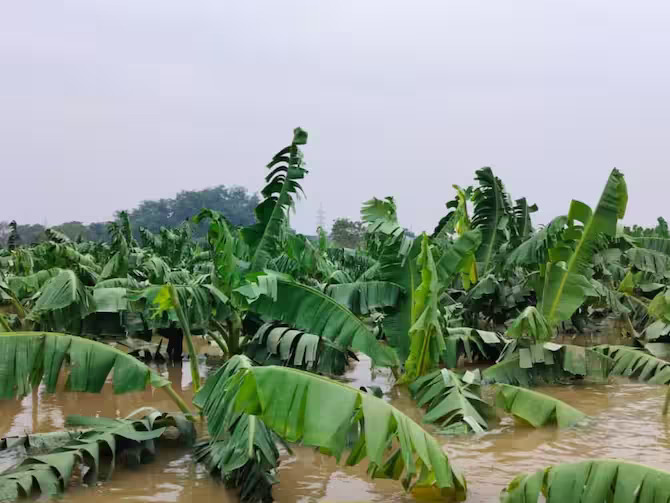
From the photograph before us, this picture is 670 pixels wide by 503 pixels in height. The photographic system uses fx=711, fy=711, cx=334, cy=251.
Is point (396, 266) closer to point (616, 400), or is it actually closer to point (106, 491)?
point (616, 400)

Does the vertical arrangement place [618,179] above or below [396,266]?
above

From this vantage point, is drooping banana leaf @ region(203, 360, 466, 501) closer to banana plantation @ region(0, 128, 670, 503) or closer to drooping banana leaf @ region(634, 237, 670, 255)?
banana plantation @ region(0, 128, 670, 503)

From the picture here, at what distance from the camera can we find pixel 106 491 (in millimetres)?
5645

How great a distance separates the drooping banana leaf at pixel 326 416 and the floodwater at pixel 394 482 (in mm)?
1506

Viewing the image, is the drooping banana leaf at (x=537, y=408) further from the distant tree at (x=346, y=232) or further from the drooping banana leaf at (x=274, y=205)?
the distant tree at (x=346, y=232)

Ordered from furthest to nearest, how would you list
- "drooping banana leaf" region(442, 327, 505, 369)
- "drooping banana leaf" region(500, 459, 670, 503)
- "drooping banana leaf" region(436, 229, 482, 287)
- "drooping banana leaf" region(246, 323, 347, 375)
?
"drooping banana leaf" region(442, 327, 505, 369) < "drooping banana leaf" region(436, 229, 482, 287) < "drooping banana leaf" region(246, 323, 347, 375) < "drooping banana leaf" region(500, 459, 670, 503)

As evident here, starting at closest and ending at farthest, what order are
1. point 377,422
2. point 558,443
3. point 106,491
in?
1. point 377,422
2. point 106,491
3. point 558,443

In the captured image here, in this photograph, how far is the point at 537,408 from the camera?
7.30 meters

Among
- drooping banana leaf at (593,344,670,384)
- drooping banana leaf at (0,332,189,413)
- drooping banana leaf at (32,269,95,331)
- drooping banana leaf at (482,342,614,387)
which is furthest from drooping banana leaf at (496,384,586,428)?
drooping banana leaf at (32,269,95,331)

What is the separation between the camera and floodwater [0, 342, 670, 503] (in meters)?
5.64

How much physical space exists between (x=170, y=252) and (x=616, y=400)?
12765 millimetres

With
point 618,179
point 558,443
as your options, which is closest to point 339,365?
point 558,443

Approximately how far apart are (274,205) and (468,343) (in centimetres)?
372

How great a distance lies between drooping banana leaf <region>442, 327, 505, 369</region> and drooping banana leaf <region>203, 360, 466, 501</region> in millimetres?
5705
